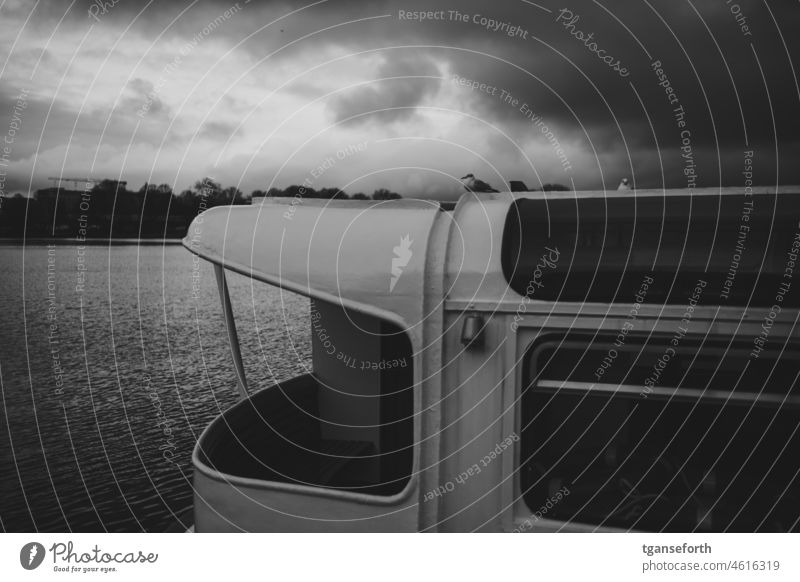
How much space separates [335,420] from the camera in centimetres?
745

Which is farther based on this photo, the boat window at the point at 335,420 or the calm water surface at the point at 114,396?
the calm water surface at the point at 114,396

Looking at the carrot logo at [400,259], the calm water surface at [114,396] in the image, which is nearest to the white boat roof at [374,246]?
the carrot logo at [400,259]

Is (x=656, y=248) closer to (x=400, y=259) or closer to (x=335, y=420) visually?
(x=400, y=259)

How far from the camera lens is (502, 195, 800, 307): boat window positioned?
12.7ft

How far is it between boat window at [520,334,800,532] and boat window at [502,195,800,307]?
32cm

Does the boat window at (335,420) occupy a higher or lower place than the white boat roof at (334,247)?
lower

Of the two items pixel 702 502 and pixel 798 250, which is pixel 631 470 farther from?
pixel 798 250

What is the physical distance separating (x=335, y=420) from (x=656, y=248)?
4.41m

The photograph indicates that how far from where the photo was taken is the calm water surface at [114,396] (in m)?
12.9

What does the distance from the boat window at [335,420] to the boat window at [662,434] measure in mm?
1730

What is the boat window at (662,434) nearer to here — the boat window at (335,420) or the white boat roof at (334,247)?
the white boat roof at (334,247)
